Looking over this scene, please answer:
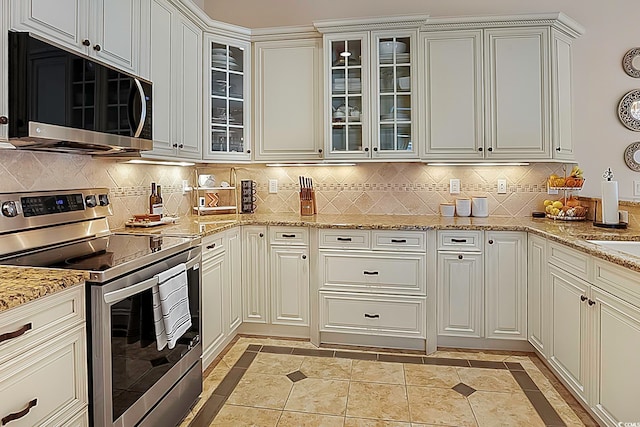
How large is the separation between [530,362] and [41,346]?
2.80m

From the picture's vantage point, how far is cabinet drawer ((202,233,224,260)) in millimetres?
2584

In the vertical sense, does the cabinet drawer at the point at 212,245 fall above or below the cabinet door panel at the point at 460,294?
above

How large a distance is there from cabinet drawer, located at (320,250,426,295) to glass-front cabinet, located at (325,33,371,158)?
0.83 m

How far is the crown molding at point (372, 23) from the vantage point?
3172mm

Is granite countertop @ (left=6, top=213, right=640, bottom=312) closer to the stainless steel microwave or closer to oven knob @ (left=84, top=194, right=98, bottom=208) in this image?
oven knob @ (left=84, top=194, right=98, bottom=208)

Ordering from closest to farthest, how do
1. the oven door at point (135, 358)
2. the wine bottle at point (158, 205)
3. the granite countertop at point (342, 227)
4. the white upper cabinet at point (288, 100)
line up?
the granite countertop at point (342, 227), the oven door at point (135, 358), the wine bottle at point (158, 205), the white upper cabinet at point (288, 100)

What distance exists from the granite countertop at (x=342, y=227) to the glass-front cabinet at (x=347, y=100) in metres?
0.59

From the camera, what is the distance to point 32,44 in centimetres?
161

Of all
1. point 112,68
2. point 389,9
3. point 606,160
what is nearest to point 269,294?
point 112,68

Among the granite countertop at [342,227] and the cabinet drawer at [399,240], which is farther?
the cabinet drawer at [399,240]

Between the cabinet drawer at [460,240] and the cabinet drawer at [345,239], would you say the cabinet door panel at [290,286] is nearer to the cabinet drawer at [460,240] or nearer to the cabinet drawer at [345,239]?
the cabinet drawer at [345,239]

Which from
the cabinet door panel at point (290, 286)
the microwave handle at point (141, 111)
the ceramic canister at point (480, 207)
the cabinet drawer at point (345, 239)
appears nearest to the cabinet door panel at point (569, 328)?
the ceramic canister at point (480, 207)

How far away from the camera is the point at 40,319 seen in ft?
4.17

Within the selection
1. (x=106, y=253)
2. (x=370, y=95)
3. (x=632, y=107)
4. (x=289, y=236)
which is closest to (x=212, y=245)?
(x=289, y=236)
